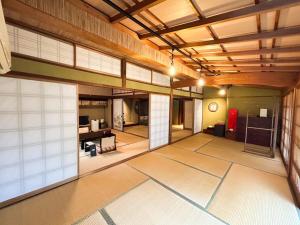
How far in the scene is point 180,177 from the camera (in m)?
3.24

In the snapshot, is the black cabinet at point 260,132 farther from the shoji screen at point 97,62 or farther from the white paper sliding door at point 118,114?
the white paper sliding door at point 118,114

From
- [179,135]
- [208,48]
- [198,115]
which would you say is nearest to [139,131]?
[179,135]

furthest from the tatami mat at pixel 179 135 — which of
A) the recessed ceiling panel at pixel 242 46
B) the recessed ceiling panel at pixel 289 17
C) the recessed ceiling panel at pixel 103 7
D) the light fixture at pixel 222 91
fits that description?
the recessed ceiling panel at pixel 103 7

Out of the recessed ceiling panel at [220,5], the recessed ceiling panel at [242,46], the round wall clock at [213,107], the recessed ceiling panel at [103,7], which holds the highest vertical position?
the recessed ceiling panel at [103,7]

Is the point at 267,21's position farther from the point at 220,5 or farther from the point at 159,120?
the point at 159,120

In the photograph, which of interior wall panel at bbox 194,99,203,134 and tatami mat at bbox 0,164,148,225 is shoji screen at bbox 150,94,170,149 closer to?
tatami mat at bbox 0,164,148,225

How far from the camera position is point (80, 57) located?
302 cm

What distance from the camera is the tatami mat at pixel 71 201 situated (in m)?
2.05

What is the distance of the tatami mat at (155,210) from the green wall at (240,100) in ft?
19.0

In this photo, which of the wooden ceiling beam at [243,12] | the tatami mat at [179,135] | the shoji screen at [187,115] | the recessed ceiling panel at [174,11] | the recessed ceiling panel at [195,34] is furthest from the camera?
the shoji screen at [187,115]

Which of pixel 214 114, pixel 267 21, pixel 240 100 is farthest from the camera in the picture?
pixel 214 114

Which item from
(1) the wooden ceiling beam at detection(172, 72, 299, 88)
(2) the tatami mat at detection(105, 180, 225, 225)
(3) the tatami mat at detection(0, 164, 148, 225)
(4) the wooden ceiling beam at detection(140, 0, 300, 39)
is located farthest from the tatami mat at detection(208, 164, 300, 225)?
(4) the wooden ceiling beam at detection(140, 0, 300, 39)

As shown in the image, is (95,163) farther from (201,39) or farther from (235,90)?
(235,90)

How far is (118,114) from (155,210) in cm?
690
